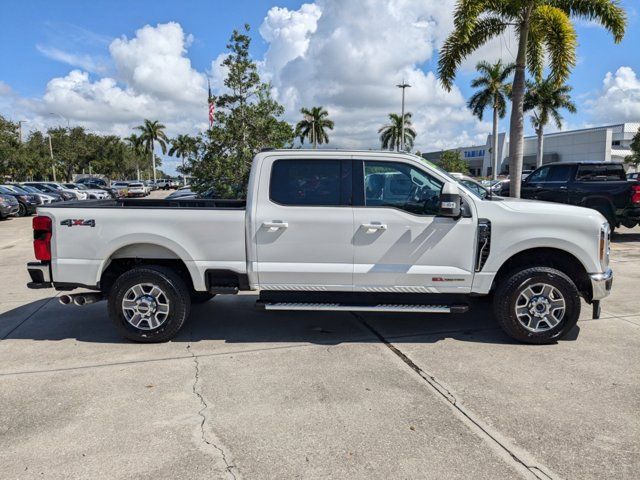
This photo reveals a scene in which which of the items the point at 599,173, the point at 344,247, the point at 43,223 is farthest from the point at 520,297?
the point at 599,173

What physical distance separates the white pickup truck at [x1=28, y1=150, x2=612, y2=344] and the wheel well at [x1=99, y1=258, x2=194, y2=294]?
0.55 feet

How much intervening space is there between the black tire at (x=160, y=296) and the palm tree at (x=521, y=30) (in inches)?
456

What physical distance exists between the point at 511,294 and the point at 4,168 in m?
44.2

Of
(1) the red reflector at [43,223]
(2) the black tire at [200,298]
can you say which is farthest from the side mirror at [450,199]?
(1) the red reflector at [43,223]

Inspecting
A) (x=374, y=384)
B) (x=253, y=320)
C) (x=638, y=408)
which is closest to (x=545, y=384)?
(x=638, y=408)

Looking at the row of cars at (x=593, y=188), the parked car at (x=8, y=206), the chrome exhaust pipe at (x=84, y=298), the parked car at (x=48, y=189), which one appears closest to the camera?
the chrome exhaust pipe at (x=84, y=298)

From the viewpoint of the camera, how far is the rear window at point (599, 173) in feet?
40.3

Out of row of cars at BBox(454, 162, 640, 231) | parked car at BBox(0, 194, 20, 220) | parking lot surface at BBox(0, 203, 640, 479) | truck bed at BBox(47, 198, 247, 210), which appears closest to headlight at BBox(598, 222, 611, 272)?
parking lot surface at BBox(0, 203, 640, 479)

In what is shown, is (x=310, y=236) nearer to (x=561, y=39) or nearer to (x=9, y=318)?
(x=9, y=318)

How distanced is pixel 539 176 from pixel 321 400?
38.6 feet

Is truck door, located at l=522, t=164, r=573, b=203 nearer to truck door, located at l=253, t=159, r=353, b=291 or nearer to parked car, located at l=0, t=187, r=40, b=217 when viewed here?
truck door, located at l=253, t=159, r=353, b=291

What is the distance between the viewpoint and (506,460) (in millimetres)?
3070

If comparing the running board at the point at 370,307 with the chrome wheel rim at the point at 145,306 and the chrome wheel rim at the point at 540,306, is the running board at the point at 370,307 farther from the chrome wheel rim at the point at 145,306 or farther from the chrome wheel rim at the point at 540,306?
the chrome wheel rim at the point at 145,306

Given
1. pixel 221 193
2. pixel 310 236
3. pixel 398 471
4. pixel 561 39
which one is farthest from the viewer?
pixel 561 39
